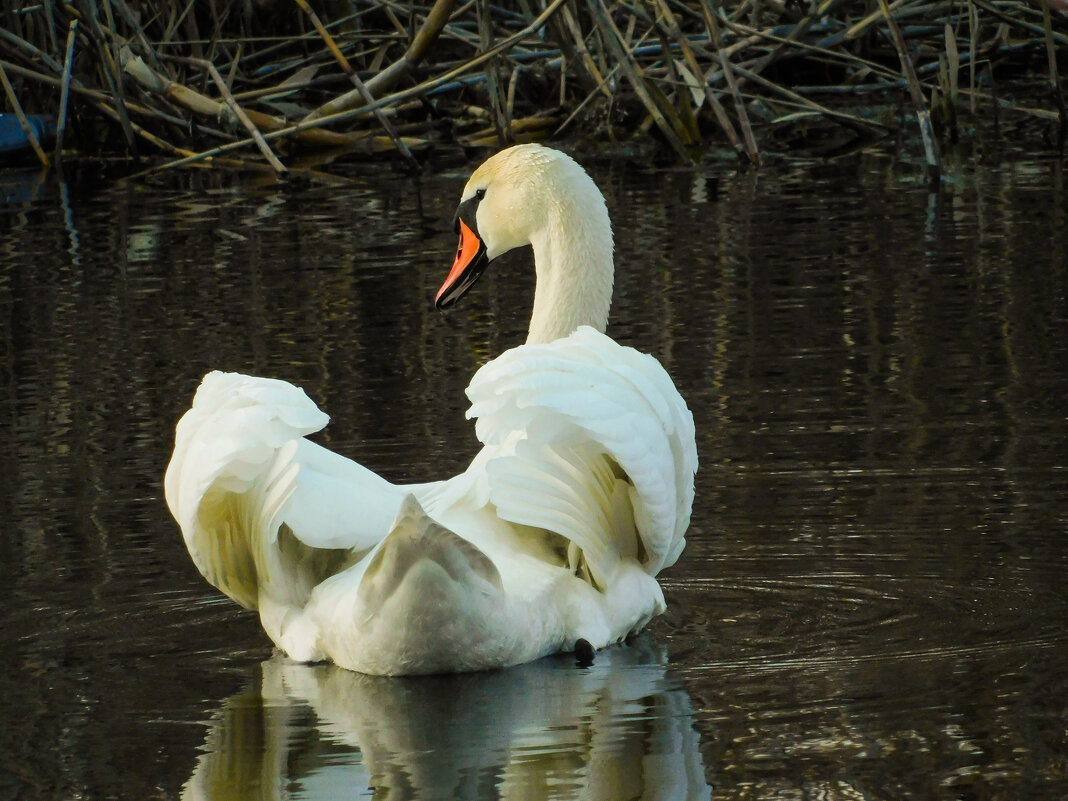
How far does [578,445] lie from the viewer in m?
4.24

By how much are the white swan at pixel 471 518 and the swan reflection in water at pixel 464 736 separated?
0.08 meters

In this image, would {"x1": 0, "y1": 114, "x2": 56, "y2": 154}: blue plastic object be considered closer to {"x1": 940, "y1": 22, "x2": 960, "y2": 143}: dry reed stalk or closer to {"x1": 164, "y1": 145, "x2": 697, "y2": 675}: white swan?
{"x1": 940, "y1": 22, "x2": 960, "y2": 143}: dry reed stalk

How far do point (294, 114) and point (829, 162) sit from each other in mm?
4223

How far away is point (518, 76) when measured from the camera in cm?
1502

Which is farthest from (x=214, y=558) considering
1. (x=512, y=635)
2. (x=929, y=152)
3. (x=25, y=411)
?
(x=929, y=152)

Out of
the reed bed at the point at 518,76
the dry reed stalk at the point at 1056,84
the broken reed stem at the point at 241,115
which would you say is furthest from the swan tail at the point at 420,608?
the broken reed stem at the point at 241,115

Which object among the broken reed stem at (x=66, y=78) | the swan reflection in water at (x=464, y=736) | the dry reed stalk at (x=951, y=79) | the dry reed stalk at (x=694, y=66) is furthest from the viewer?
the broken reed stem at (x=66, y=78)

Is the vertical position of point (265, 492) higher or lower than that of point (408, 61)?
lower

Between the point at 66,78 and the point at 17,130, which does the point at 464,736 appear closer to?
the point at 66,78

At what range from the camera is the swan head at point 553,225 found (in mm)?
5625

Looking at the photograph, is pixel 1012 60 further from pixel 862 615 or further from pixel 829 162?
pixel 862 615

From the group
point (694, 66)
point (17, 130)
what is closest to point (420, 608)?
point (694, 66)

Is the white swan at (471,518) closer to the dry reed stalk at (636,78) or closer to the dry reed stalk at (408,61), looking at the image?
the dry reed stalk at (636,78)

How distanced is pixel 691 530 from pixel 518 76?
1021 centimetres
